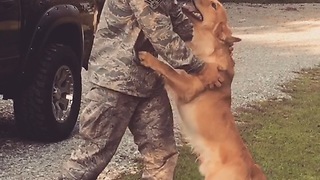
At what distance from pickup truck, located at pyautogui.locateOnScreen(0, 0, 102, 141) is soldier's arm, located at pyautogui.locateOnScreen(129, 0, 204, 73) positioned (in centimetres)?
225

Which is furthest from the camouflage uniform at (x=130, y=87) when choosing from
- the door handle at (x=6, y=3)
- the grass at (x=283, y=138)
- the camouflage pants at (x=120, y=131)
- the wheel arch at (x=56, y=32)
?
the wheel arch at (x=56, y=32)

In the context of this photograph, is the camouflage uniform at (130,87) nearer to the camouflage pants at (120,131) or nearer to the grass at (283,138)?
the camouflage pants at (120,131)

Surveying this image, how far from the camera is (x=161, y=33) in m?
3.95

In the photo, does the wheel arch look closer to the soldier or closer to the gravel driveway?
the gravel driveway

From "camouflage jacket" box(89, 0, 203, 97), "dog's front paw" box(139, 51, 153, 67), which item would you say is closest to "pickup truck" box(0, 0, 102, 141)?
"camouflage jacket" box(89, 0, 203, 97)

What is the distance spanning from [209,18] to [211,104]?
1.77 ft

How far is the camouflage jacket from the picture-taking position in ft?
13.0

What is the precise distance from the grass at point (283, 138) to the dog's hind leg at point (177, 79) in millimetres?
1438


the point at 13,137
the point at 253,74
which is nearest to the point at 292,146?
the point at 13,137

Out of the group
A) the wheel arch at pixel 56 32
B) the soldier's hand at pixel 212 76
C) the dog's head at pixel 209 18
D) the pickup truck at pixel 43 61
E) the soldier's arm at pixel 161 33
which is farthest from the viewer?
the wheel arch at pixel 56 32

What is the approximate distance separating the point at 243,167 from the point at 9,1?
2616 millimetres

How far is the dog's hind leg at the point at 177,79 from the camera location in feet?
13.7

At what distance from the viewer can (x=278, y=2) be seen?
87.7 feet

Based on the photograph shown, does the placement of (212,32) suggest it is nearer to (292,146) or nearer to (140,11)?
(140,11)
